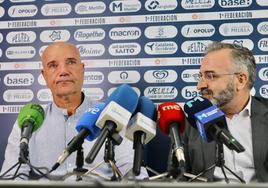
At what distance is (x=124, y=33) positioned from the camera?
A: 7.97 ft

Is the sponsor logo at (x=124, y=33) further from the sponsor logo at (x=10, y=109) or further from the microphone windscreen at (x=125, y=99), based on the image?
the microphone windscreen at (x=125, y=99)

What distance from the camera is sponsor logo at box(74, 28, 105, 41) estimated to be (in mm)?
2451

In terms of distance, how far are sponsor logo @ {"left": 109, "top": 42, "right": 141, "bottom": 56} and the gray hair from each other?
1.49 ft

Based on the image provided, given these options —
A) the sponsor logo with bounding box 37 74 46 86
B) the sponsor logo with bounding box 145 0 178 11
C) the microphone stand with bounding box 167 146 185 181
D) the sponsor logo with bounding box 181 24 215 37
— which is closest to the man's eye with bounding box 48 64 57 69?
the sponsor logo with bounding box 37 74 46 86

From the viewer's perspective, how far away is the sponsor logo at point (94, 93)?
2425 mm

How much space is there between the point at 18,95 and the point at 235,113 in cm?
124

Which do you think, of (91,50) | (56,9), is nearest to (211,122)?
(91,50)

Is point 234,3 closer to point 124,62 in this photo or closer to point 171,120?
point 124,62

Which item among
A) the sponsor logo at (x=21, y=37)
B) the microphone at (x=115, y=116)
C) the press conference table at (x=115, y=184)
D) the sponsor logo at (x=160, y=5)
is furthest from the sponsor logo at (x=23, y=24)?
the press conference table at (x=115, y=184)

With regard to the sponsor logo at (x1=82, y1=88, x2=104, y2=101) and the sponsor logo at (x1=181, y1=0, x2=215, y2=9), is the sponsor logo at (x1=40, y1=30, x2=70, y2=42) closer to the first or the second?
the sponsor logo at (x1=82, y1=88, x2=104, y2=101)

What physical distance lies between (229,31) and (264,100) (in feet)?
1.50

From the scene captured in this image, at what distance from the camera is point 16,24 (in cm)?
254

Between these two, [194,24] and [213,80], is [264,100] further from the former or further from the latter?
[194,24]

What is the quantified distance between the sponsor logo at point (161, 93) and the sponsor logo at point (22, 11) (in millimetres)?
837
